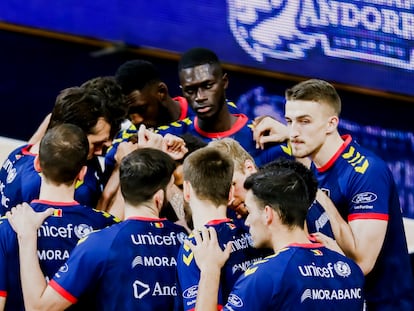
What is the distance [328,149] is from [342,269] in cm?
126

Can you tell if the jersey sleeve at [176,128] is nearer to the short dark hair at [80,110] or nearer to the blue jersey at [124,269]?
the short dark hair at [80,110]

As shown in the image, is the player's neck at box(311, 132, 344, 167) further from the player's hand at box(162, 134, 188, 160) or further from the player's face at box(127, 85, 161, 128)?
the player's face at box(127, 85, 161, 128)

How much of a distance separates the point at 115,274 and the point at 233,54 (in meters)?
6.60

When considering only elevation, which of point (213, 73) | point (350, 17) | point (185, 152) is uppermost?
point (350, 17)

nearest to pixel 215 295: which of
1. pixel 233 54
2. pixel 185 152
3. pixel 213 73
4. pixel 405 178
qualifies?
pixel 185 152

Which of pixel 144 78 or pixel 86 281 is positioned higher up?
pixel 144 78

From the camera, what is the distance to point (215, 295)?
6.60 m

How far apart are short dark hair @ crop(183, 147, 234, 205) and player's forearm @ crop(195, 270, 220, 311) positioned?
44 centimetres

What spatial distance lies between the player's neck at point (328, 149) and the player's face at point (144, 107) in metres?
1.80

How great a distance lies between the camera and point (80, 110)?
26.0 feet

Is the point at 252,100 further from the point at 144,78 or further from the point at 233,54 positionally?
the point at 144,78

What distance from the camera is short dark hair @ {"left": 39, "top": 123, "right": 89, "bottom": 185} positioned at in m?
7.14

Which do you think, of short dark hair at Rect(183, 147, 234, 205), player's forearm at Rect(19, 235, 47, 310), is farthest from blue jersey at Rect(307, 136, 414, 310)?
player's forearm at Rect(19, 235, 47, 310)

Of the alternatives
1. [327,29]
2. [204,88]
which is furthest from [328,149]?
[327,29]
